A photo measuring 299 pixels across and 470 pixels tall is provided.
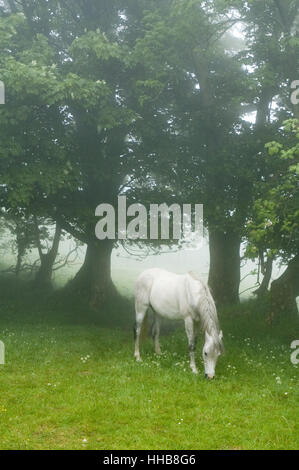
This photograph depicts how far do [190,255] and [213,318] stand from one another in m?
93.8

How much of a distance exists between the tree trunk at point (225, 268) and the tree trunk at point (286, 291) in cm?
480

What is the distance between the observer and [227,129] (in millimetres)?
23250

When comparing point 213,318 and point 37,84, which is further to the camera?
point 37,84

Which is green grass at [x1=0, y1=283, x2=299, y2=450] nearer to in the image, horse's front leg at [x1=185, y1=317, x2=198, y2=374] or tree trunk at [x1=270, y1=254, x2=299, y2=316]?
horse's front leg at [x1=185, y1=317, x2=198, y2=374]

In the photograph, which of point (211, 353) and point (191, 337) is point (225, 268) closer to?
Result: point (191, 337)

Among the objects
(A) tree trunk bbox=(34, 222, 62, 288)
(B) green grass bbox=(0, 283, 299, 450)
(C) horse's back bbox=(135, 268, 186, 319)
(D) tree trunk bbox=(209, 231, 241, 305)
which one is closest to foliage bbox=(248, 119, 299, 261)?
(C) horse's back bbox=(135, 268, 186, 319)

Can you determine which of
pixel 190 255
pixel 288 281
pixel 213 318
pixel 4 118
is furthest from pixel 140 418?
pixel 190 255

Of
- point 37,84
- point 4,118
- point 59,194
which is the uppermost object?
point 37,84

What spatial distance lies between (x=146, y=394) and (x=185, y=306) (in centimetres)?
349

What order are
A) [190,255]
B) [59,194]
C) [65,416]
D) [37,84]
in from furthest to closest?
[190,255], [59,194], [37,84], [65,416]

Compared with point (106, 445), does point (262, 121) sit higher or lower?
higher

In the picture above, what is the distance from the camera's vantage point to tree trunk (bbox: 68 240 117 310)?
1051 inches

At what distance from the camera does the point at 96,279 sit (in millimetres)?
27094

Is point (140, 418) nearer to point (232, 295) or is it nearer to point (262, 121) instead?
point (232, 295)
